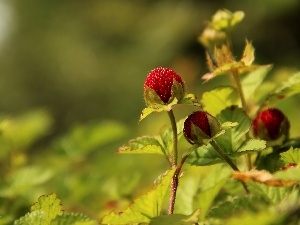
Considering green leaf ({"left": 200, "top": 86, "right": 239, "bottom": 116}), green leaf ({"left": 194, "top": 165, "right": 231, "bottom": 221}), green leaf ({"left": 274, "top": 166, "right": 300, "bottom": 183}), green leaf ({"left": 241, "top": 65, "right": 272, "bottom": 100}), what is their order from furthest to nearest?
green leaf ({"left": 241, "top": 65, "right": 272, "bottom": 100}) → green leaf ({"left": 200, "top": 86, "right": 239, "bottom": 116}) → green leaf ({"left": 194, "top": 165, "right": 231, "bottom": 221}) → green leaf ({"left": 274, "top": 166, "right": 300, "bottom": 183})

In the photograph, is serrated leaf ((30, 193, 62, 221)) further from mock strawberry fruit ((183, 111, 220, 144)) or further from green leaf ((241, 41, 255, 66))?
green leaf ((241, 41, 255, 66))

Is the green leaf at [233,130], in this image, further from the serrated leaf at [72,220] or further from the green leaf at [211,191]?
the serrated leaf at [72,220]

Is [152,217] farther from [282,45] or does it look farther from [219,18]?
[282,45]

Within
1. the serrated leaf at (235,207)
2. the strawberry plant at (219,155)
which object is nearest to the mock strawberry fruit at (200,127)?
the strawberry plant at (219,155)

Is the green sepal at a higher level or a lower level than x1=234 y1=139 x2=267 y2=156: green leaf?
higher

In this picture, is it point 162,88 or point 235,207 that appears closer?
point 235,207

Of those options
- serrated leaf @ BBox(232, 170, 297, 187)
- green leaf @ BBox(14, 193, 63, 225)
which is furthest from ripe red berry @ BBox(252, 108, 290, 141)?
green leaf @ BBox(14, 193, 63, 225)

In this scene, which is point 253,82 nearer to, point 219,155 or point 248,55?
point 248,55

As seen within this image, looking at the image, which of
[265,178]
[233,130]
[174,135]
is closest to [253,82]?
[233,130]
